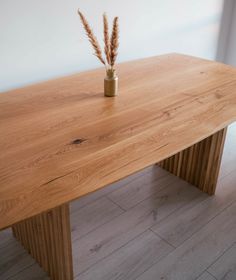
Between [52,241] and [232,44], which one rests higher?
[232,44]

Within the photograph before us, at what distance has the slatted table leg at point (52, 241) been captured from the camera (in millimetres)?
1320

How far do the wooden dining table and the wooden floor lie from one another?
4.8 inches

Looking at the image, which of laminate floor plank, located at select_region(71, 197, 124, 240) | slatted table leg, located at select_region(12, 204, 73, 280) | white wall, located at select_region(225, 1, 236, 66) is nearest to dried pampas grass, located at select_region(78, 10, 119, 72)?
slatted table leg, located at select_region(12, 204, 73, 280)

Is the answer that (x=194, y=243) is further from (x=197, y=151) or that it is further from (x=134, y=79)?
(x=134, y=79)

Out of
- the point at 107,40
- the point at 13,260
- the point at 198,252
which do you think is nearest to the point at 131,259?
the point at 198,252

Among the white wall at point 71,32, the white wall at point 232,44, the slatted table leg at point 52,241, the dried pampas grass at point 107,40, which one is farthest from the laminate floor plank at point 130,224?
the white wall at point 232,44

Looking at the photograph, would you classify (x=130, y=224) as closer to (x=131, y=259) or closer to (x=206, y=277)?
(x=131, y=259)

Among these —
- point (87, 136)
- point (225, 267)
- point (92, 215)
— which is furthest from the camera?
point (92, 215)

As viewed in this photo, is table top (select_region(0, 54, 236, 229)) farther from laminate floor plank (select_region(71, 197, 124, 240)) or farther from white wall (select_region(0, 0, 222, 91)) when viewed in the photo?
laminate floor plank (select_region(71, 197, 124, 240))

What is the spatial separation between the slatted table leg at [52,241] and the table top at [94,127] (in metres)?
0.23

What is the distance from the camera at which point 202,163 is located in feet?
7.02

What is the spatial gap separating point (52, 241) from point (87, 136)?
48 centimetres

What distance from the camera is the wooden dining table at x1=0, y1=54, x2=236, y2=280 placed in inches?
42.1

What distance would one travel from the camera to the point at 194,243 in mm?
1772
